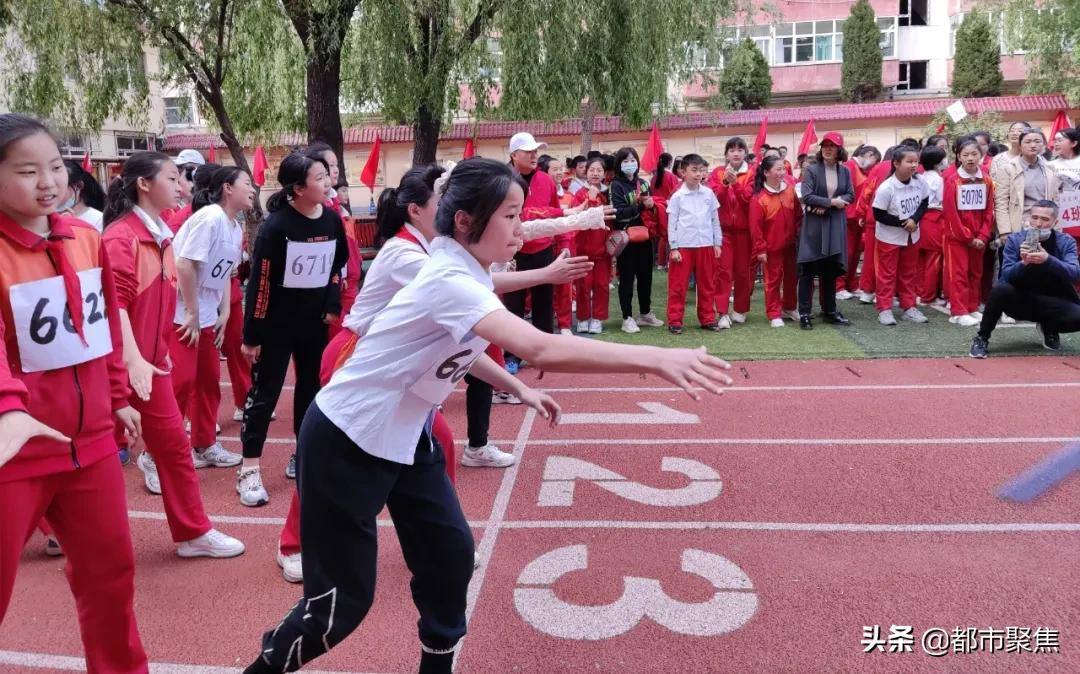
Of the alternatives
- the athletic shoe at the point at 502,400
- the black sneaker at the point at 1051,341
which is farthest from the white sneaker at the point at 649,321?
the black sneaker at the point at 1051,341

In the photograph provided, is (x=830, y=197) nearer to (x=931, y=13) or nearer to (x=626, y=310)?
(x=626, y=310)

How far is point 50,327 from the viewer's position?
2742mm

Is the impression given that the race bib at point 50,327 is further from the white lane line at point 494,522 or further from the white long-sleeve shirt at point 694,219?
the white long-sleeve shirt at point 694,219

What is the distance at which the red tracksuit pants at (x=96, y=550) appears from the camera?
2766 mm

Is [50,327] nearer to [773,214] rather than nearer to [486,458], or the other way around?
[486,458]

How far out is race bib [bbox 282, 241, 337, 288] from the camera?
496 cm

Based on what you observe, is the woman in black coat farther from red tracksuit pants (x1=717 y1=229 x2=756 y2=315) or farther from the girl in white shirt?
the girl in white shirt

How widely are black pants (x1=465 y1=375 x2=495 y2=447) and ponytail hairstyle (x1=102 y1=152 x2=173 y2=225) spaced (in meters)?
2.34

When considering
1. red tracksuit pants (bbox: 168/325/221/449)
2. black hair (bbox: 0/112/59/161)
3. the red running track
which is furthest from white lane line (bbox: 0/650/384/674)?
red tracksuit pants (bbox: 168/325/221/449)

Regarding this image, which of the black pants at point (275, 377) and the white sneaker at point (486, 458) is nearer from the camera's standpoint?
the black pants at point (275, 377)

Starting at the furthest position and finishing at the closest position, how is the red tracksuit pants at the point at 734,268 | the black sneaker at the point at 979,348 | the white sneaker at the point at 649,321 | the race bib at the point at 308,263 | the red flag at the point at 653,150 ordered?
1. the red flag at the point at 653,150
2. the white sneaker at the point at 649,321
3. the red tracksuit pants at the point at 734,268
4. the black sneaker at the point at 979,348
5. the race bib at the point at 308,263

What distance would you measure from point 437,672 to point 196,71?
13161 mm

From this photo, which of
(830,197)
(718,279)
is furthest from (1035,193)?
(718,279)

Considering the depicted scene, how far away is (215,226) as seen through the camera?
17.6 ft
